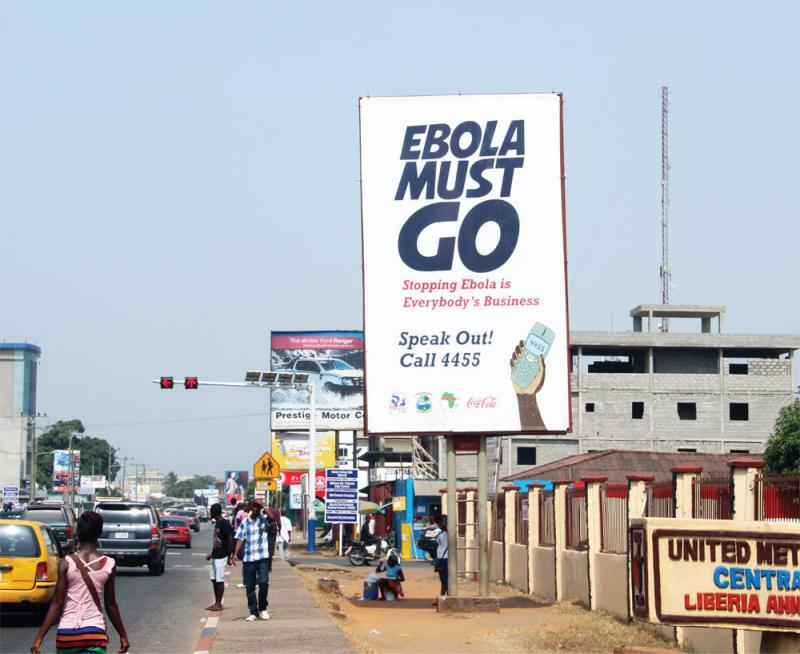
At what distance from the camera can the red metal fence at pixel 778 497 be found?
1428cm

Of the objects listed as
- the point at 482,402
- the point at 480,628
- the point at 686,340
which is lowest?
the point at 480,628

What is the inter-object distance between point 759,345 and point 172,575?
171ft

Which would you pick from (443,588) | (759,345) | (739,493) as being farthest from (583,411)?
(739,493)

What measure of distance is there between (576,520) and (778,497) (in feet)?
31.2

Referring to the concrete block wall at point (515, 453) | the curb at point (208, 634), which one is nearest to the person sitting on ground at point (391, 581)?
the curb at point (208, 634)

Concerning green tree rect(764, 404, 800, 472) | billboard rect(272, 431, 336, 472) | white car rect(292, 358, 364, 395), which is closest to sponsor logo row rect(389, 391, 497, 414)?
green tree rect(764, 404, 800, 472)

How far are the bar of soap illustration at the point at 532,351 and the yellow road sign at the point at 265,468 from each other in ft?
60.8

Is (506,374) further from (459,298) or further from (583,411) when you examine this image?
(583,411)

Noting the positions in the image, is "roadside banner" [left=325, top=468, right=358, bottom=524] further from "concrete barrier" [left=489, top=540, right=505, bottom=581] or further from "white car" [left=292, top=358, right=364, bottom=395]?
"white car" [left=292, top=358, right=364, bottom=395]

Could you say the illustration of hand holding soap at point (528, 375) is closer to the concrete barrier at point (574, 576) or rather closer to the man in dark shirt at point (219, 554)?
the concrete barrier at point (574, 576)

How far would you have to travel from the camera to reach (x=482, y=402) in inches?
866

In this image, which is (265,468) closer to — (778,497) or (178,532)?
(178,532)

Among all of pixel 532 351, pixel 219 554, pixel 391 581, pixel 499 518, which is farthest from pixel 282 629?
pixel 499 518

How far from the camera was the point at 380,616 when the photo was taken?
21719 mm
